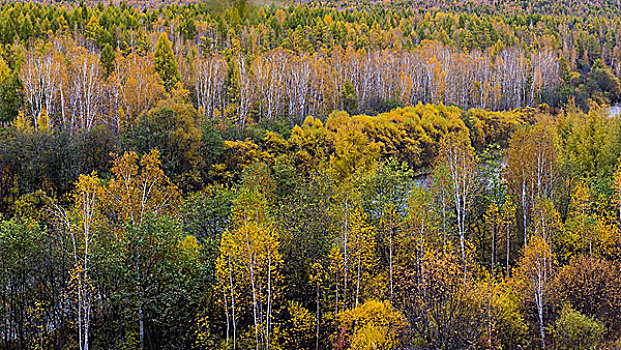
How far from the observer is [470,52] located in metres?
95.8

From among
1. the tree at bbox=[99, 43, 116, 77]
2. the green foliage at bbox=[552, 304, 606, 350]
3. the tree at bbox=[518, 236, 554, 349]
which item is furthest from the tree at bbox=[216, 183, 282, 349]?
the tree at bbox=[99, 43, 116, 77]

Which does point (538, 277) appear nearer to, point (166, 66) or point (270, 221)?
point (270, 221)

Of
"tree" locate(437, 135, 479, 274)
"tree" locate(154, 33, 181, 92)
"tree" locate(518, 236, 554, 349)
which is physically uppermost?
"tree" locate(154, 33, 181, 92)

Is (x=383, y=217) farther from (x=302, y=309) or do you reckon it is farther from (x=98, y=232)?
(x=98, y=232)

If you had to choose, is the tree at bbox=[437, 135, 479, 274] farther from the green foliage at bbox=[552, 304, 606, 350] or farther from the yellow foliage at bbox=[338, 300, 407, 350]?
the yellow foliage at bbox=[338, 300, 407, 350]

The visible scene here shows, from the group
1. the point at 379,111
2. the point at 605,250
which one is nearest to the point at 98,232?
the point at 605,250

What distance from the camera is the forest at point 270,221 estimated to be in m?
18.4

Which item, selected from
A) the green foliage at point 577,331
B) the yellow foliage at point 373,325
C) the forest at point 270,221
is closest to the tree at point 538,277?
the forest at point 270,221

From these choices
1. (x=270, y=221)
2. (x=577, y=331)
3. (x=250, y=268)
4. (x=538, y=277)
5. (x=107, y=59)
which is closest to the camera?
(x=577, y=331)

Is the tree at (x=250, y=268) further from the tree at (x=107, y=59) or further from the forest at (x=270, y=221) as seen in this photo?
the tree at (x=107, y=59)

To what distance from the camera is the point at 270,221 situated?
2159 cm

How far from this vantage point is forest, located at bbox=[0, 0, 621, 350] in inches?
725

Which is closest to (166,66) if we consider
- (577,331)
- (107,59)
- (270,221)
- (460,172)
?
(107,59)

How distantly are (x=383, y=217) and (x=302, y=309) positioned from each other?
6.65 m
